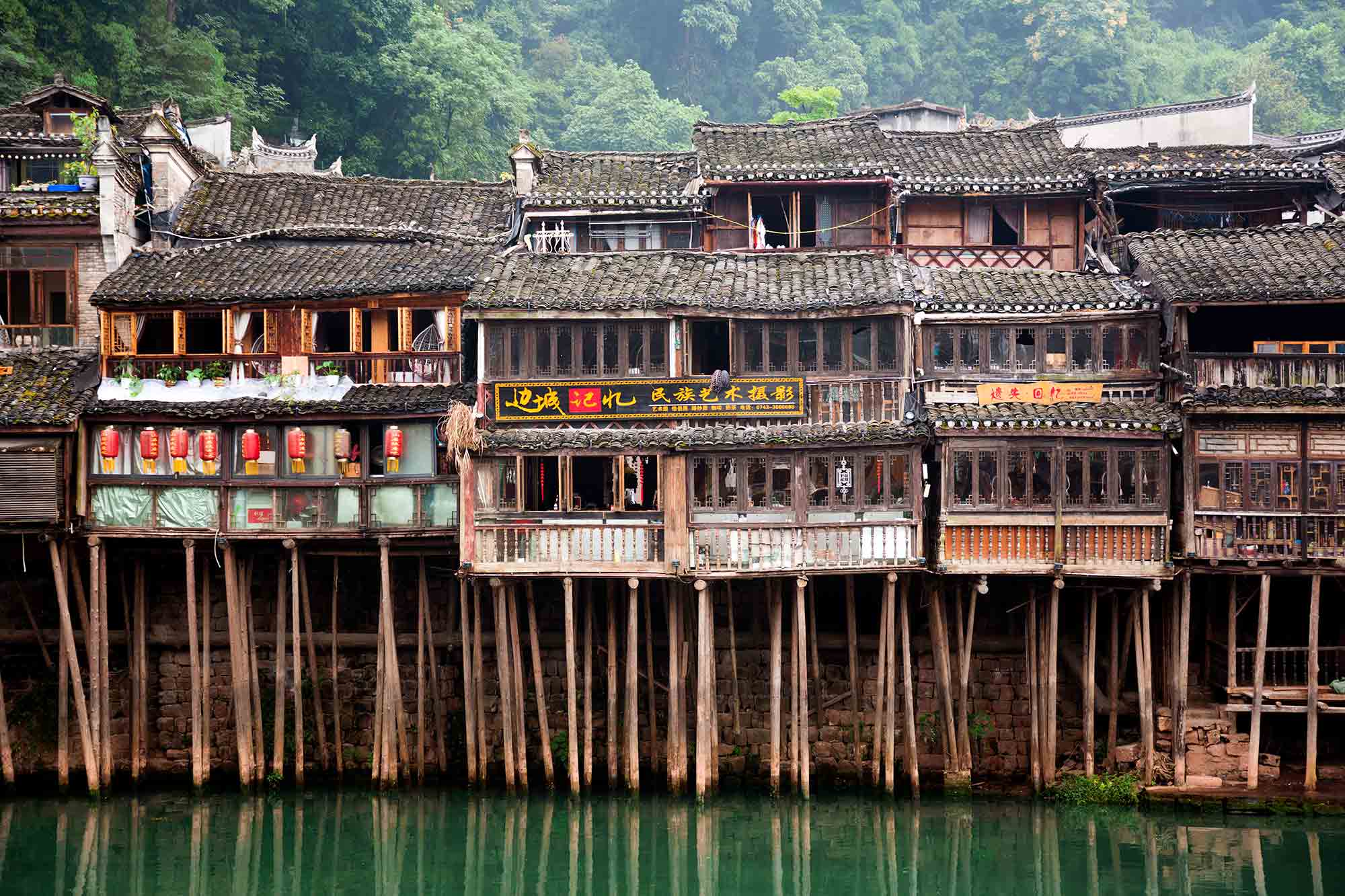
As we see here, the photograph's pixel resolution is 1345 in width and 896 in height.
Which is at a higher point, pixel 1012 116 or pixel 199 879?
pixel 1012 116

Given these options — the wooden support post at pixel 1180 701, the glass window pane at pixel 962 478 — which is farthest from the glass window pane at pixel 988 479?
the wooden support post at pixel 1180 701

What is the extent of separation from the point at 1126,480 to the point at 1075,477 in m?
0.91

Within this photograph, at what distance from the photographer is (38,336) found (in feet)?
98.5

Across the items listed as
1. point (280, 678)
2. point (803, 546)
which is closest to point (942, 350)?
point (803, 546)

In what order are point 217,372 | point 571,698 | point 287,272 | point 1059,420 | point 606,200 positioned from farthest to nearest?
point 606,200, point 287,272, point 217,372, point 571,698, point 1059,420

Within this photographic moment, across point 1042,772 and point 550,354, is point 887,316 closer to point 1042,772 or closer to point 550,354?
point 550,354

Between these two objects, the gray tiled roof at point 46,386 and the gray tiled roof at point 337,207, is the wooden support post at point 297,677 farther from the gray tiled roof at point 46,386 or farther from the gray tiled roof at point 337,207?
the gray tiled roof at point 337,207

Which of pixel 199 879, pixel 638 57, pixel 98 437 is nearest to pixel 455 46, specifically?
pixel 638 57

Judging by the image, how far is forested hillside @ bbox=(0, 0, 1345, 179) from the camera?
4622 cm

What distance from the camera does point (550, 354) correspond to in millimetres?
26828

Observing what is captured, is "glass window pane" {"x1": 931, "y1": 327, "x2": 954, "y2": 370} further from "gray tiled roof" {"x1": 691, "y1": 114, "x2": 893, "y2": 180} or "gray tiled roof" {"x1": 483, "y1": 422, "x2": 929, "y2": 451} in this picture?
"gray tiled roof" {"x1": 691, "y1": 114, "x2": 893, "y2": 180}

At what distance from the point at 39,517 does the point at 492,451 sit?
878cm

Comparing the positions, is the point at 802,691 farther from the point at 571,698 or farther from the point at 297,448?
the point at 297,448

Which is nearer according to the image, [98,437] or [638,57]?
[98,437]
